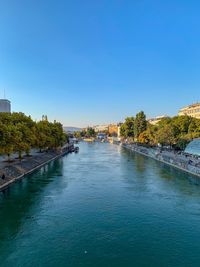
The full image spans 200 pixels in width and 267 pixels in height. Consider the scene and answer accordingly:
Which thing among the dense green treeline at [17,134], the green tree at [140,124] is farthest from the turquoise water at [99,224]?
the green tree at [140,124]

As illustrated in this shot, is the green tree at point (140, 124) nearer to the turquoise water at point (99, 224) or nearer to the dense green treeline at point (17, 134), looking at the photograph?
the dense green treeline at point (17, 134)

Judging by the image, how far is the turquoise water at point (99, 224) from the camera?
22.3 meters

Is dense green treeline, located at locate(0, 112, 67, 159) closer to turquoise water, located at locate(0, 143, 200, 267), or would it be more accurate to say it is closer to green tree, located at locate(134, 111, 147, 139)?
turquoise water, located at locate(0, 143, 200, 267)

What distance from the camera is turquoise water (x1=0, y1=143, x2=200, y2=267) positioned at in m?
22.3

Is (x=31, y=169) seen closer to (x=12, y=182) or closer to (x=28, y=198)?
(x=12, y=182)

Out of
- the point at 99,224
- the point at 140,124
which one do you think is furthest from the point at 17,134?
the point at 140,124

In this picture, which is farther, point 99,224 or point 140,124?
point 140,124

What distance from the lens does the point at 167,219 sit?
31156 millimetres

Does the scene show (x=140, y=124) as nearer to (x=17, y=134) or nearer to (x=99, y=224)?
(x=17, y=134)

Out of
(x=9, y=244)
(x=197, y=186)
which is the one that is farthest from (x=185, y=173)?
(x=9, y=244)

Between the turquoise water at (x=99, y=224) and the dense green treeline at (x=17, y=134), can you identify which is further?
the dense green treeline at (x=17, y=134)

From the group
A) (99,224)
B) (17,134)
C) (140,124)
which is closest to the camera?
(99,224)

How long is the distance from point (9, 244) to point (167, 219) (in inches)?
642

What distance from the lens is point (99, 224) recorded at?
2938 cm
